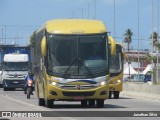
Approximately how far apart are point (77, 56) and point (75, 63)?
1.01 ft

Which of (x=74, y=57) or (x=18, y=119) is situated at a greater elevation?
(x=74, y=57)

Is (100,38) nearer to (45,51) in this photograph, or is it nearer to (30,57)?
(45,51)

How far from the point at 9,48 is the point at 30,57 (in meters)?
2.73

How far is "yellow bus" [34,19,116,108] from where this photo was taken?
26.0 meters

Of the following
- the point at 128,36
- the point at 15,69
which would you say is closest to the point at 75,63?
the point at 15,69

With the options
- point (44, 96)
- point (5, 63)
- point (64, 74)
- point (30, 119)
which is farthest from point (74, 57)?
point (5, 63)

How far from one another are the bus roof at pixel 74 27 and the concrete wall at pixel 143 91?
13.1m

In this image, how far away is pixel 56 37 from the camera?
26.4 meters

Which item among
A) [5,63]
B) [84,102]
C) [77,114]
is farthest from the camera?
[5,63]

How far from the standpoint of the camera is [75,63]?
86.0 ft

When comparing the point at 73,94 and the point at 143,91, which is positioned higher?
the point at 73,94

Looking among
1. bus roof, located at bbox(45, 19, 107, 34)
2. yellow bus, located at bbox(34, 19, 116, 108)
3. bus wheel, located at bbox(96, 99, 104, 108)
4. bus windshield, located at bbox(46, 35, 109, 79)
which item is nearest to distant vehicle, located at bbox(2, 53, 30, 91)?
bus roof, located at bbox(45, 19, 107, 34)

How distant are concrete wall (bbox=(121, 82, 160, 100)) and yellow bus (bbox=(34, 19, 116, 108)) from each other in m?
13.5

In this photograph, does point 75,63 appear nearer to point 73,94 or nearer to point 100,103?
point 73,94
